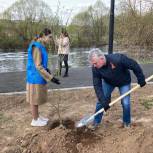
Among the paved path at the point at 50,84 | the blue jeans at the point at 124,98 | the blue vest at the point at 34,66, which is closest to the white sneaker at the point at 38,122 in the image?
the blue vest at the point at 34,66

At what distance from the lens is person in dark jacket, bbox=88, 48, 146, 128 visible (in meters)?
5.35

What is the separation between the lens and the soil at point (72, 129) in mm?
5195

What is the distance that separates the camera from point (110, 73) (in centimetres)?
565

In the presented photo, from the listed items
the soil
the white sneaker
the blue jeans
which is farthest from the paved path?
the blue jeans

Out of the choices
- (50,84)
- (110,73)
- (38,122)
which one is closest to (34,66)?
(38,122)

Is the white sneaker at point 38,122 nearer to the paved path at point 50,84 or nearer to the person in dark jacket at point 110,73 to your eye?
the person in dark jacket at point 110,73

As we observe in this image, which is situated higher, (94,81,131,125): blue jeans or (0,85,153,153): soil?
(94,81,131,125): blue jeans

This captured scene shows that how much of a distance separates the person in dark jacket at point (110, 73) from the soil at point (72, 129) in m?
0.53

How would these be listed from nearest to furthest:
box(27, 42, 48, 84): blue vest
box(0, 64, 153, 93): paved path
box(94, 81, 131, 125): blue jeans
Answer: box(94, 81, 131, 125): blue jeans, box(27, 42, 48, 84): blue vest, box(0, 64, 153, 93): paved path

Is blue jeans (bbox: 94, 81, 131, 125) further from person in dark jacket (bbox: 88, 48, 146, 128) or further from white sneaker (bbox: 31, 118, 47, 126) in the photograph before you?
white sneaker (bbox: 31, 118, 47, 126)

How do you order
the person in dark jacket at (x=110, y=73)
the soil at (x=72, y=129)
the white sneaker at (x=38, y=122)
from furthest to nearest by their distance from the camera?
the white sneaker at (x=38, y=122) < the person in dark jacket at (x=110, y=73) < the soil at (x=72, y=129)

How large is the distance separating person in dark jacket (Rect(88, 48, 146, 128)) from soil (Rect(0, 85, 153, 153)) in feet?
1.74

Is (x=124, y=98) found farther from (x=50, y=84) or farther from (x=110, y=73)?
(x=50, y=84)

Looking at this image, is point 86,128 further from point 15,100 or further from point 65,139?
point 15,100
